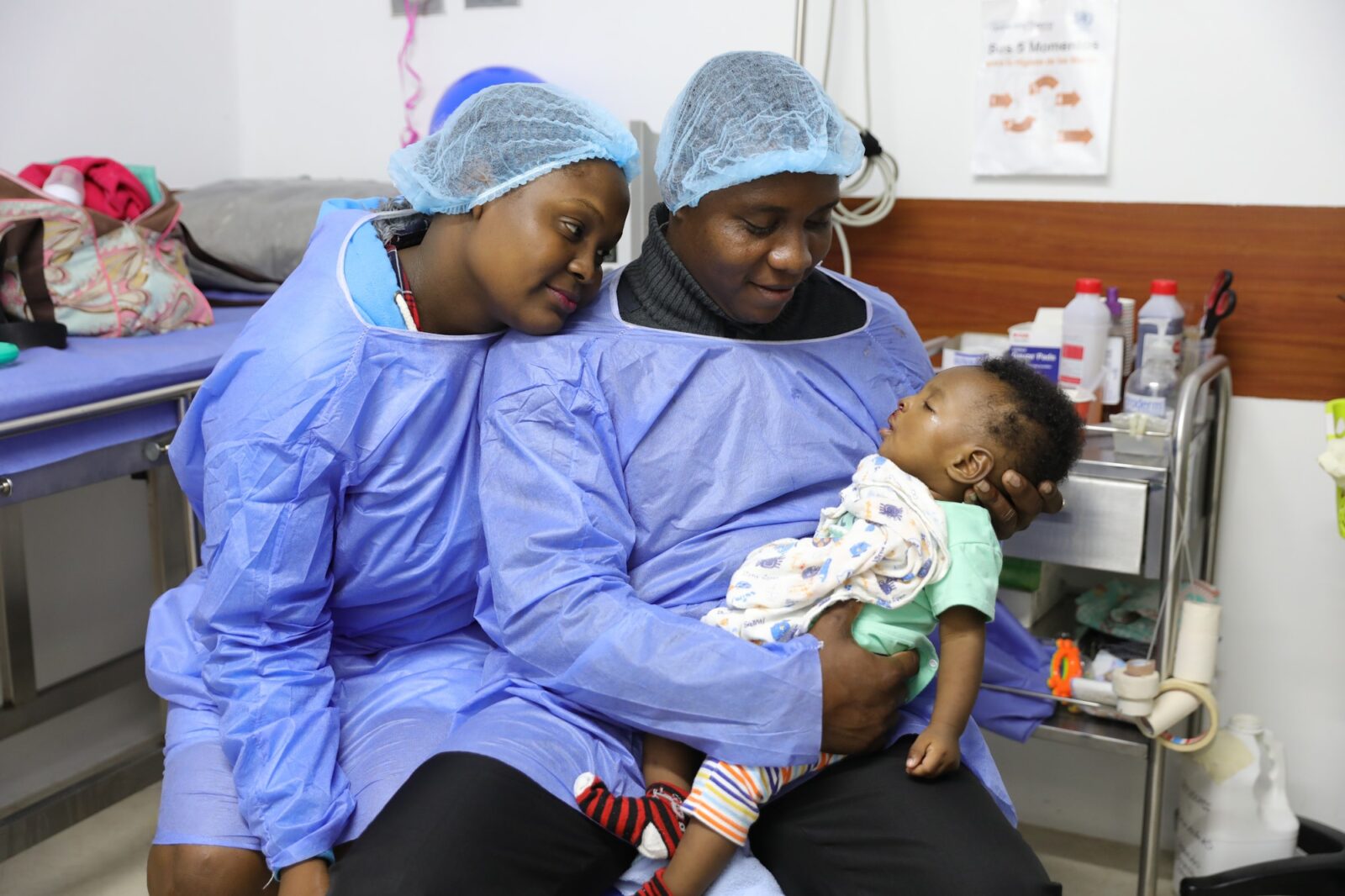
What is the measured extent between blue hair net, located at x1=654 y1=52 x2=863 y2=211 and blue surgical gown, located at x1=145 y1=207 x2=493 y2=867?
382 millimetres

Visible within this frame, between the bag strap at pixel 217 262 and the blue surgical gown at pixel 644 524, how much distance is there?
1264 mm

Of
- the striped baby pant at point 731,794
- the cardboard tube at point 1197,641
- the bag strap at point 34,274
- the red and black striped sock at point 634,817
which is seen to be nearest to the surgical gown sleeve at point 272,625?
the red and black striped sock at point 634,817

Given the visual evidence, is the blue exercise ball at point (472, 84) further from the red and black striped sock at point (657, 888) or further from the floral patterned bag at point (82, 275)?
the red and black striped sock at point (657, 888)

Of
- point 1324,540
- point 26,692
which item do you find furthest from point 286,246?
point 1324,540

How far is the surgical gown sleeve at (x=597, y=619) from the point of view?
138 centimetres

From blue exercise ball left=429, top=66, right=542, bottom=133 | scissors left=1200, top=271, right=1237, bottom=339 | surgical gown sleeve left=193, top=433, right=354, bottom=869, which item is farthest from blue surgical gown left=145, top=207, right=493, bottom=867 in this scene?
scissors left=1200, top=271, right=1237, bottom=339

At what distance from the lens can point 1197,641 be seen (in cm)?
196

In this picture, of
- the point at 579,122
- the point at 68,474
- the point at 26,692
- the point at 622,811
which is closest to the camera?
the point at 622,811

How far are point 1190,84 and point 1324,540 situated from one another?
36.2 inches

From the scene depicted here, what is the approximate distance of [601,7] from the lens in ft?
8.91

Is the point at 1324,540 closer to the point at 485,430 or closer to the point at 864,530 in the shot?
the point at 864,530

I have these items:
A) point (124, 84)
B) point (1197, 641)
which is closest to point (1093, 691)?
point (1197, 641)

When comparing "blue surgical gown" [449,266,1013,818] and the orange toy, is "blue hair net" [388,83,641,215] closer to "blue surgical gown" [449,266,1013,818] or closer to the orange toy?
"blue surgical gown" [449,266,1013,818]

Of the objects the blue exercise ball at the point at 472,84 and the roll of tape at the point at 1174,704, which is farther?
the blue exercise ball at the point at 472,84
